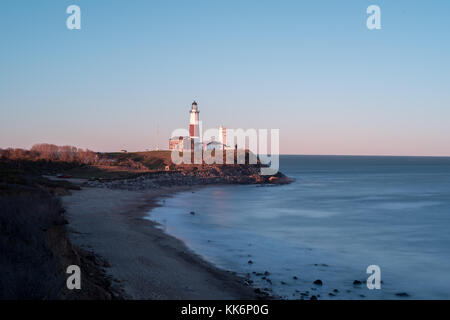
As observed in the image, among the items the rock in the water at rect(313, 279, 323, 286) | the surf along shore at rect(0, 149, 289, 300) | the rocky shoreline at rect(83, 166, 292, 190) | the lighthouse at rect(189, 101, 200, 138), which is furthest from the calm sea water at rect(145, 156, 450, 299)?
the lighthouse at rect(189, 101, 200, 138)

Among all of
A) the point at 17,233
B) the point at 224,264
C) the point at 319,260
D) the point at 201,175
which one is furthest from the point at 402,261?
the point at 201,175

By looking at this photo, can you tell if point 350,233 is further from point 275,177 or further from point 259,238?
point 275,177

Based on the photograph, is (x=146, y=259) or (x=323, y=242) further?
(x=323, y=242)

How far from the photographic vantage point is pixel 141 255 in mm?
12344

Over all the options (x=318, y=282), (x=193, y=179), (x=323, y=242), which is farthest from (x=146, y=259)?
(x=193, y=179)

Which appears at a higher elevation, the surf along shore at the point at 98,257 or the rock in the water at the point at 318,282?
the surf along shore at the point at 98,257

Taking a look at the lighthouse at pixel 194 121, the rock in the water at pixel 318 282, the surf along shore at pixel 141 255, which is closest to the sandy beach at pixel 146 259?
the surf along shore at pixel 141 255

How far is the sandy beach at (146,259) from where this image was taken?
934 centimetres

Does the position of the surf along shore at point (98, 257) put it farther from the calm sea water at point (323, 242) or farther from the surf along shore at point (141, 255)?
the calm sea water at point (323, 242)

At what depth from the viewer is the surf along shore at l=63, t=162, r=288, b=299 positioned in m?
9.41

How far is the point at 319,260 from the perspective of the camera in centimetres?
1462

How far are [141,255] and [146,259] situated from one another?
501mm

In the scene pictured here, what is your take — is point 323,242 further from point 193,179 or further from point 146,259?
point 193,179

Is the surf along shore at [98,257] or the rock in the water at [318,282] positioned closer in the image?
the surf along shore at [98,257]
